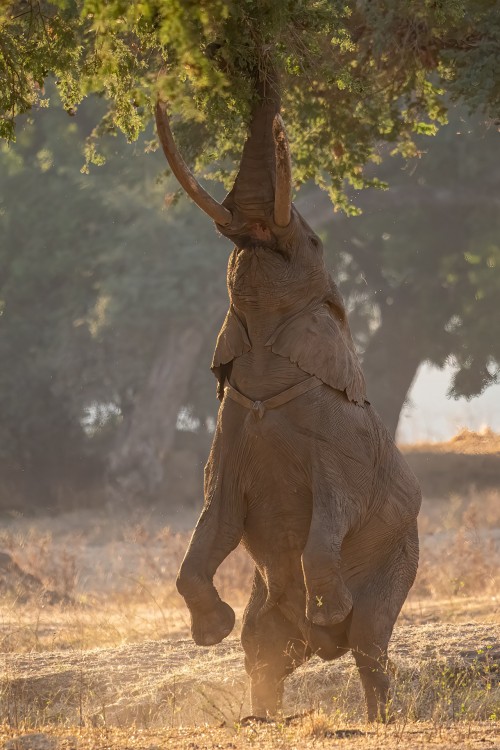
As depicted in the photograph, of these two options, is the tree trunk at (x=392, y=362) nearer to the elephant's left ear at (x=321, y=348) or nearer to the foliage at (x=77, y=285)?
the foliage at (x=77, y=285)

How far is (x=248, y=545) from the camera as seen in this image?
7.79 metres

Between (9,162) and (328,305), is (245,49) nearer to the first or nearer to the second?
(328,305)

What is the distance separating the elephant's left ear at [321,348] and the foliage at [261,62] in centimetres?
131

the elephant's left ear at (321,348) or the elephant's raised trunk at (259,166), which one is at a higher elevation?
the elephant's raised trunk at (259,166)

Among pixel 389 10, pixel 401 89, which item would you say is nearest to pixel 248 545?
pixel 389 10

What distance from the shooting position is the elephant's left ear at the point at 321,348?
7.56 meters

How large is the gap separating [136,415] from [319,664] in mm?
21241

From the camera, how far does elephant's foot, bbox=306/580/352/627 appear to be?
23.4ft

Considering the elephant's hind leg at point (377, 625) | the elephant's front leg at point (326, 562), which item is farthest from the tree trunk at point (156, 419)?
the elephant's front leg at point (326, 562)

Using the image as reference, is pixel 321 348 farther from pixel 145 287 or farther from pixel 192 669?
pixel 145 287

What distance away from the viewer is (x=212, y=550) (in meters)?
7.41

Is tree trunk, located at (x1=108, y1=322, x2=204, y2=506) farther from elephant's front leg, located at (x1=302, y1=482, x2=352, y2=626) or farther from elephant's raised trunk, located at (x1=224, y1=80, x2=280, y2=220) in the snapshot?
elephant's front leg, located at (x1=302, y1=482, x2=352, y2=626)

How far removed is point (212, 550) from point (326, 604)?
2.37ft

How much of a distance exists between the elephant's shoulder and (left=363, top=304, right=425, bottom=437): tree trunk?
25192mm
